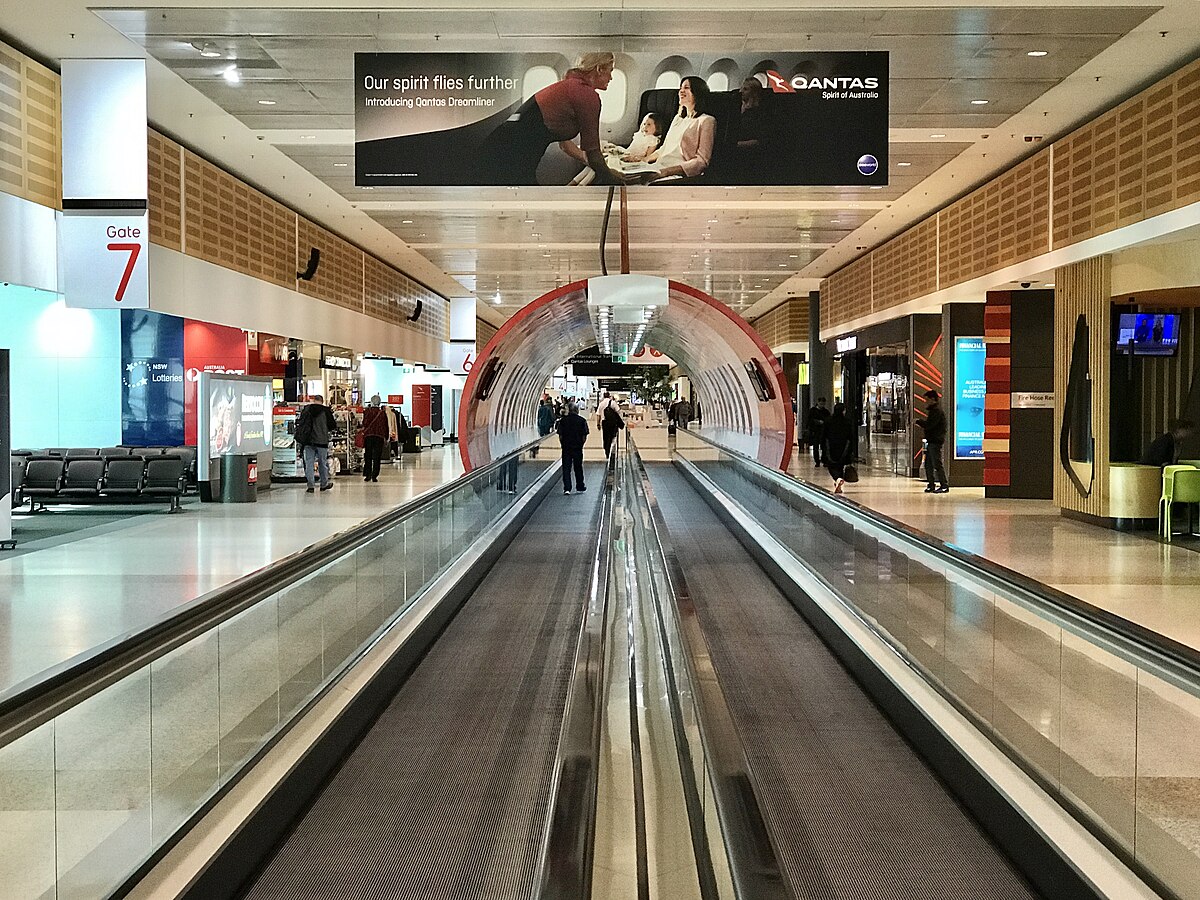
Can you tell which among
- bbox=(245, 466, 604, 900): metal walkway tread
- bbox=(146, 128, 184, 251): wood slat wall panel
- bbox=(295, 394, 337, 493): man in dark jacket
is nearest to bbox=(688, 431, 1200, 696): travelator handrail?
bbox=(245, 466, 604, 900): metal walkway tread

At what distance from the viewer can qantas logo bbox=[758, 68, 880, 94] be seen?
886 cm

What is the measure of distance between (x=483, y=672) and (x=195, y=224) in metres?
11.5

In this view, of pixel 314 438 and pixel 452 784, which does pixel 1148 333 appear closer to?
pixel 452 784

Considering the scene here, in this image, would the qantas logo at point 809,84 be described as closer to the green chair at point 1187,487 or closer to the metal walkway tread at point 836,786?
the metal walkway tread at point 836,786

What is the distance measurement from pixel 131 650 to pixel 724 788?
6.65 feet

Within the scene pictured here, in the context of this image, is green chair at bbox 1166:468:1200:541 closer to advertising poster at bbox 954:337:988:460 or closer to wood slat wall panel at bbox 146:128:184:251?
advertising poster at bbox 954:337:988:460

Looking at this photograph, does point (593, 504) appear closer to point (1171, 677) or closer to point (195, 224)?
point (195, 224)

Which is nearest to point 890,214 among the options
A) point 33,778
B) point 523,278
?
point 523,278

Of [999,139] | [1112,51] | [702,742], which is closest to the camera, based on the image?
[702,742]

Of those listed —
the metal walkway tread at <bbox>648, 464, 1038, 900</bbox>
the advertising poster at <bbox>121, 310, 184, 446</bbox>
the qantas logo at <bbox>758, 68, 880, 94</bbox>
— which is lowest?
the metal walkway tread at <bbox>648, 464, 1038, 900</bbox>

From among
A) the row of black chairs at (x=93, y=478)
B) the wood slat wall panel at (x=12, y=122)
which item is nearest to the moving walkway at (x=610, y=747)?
the wood slat wall panel at (x=12, y=122)

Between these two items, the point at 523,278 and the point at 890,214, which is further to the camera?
the point at 523,278

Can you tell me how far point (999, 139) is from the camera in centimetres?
1555

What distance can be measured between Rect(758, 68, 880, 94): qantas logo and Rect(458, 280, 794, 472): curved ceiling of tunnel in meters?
8.71
